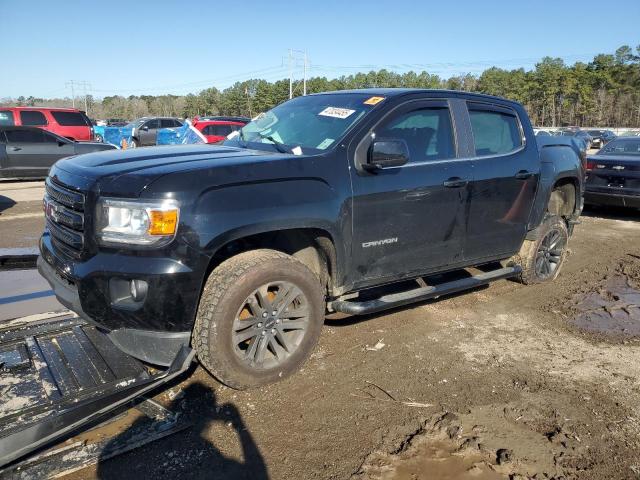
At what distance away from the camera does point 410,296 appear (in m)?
4.04

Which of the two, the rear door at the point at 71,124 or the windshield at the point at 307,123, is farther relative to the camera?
the rear door at the point at 71,124

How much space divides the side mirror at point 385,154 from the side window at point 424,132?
245 millimetres

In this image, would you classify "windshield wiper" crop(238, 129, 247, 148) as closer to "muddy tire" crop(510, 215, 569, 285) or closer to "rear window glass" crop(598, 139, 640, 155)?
"muddy tire" crop(510, 215, 569, 285)

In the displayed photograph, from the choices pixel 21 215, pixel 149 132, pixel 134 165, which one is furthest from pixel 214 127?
pixel 134 165

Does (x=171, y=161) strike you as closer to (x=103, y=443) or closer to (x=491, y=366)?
(x=103, y=443)

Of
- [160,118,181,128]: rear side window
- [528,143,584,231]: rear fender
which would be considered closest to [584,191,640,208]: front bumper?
[528,143,584,231]: rear fender

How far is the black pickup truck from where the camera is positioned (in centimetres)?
289

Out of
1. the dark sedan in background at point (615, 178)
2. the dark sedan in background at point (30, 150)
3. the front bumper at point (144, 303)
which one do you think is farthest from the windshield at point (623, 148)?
the dark sedan in background at point (30, 150)

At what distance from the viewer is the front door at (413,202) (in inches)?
145

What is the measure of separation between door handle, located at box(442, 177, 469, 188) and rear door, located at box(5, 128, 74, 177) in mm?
12396

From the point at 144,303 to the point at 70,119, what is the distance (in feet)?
60.5

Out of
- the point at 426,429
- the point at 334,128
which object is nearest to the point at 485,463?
the point at 426,429

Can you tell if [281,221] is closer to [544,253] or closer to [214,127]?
[544,253]

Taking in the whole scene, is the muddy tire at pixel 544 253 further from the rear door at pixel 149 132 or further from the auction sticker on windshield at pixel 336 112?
the rear door at pixel 149 132
